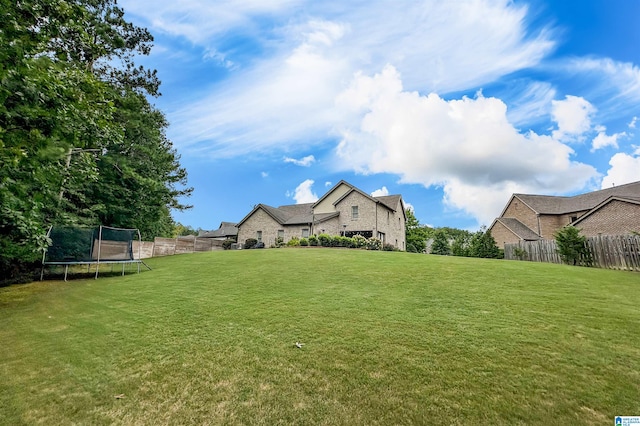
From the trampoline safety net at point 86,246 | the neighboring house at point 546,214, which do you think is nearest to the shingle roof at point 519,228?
the neighboring house at point 546,214

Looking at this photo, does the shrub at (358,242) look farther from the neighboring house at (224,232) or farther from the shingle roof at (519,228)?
the neighboring house at (224,232)

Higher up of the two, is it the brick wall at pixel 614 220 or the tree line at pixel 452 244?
the brick wall at pixel 614 220

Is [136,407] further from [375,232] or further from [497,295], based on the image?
[375,232]

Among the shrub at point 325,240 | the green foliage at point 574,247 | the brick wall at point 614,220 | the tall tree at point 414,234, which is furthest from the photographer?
the tall tree at point 414,234

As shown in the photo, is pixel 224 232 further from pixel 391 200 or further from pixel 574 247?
pixel 574 247

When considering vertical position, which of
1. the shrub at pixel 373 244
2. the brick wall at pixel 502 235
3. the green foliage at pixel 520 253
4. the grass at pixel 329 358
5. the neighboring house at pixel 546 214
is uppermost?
the neighboring house at pixel 546 214

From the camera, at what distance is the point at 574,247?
1609 cm

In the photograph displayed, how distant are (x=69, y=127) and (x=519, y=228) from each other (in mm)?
40284

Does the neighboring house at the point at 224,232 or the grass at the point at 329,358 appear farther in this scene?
the neighboring house at the point at 224,232

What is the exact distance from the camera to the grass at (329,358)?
2.95 meters

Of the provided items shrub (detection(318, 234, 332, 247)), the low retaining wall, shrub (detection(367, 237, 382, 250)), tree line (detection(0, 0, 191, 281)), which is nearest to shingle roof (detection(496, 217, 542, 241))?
shrub (detection(367, 237, 382, 250))

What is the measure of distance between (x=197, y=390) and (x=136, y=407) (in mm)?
598

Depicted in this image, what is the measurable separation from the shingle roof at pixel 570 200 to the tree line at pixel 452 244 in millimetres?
6468

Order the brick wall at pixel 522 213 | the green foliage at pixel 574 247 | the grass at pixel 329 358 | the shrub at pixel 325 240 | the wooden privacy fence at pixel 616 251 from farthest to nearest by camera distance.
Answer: the brick wall at pixel 522 213, the shrub at pixel 325 240, the green foliage at pixel 574 247, the wooden privacy fence at pixel 616 251, the grass at pixel 329 358
